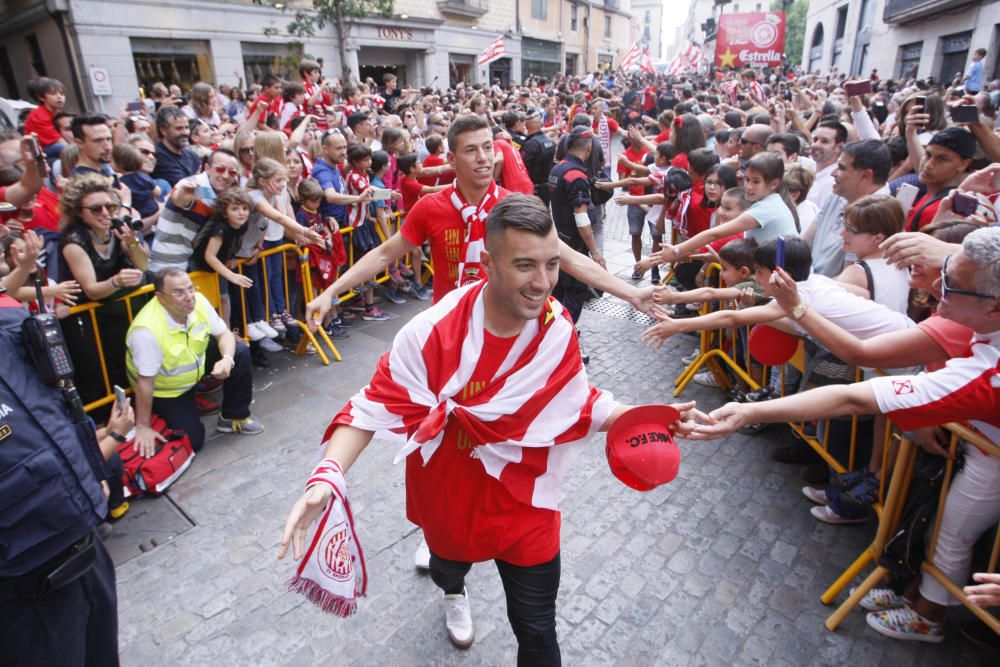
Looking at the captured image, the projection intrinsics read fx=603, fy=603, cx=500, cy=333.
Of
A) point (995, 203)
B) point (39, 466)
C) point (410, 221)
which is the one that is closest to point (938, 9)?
point (995, 203)

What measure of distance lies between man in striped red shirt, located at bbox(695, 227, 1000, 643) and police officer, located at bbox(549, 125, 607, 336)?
376 centimetres

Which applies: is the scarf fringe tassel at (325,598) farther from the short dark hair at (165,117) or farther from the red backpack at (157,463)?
the short dark hair at (165,117)

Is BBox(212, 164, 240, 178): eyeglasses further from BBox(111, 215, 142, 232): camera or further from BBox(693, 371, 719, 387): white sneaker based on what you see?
BBox(693, 371, 719, 387): white sneaker

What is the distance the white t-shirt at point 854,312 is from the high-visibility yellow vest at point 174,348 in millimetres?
4174

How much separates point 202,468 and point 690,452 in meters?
3.71

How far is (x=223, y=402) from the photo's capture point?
4938 millimetres

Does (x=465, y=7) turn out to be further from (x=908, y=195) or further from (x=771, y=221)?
(x=771, y=221)

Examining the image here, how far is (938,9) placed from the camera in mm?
26500

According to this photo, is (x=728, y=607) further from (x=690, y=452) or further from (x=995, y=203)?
(x=995, y=203)

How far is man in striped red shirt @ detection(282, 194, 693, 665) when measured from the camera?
2.12 metres

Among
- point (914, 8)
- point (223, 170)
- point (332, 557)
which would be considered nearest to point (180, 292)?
point (223, 170)

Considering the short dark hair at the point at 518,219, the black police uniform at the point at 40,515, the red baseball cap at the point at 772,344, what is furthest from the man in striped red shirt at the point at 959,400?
the black police uniform at the point at 40,515

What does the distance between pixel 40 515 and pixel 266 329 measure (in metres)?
4.39

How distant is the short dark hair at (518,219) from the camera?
2094mm
